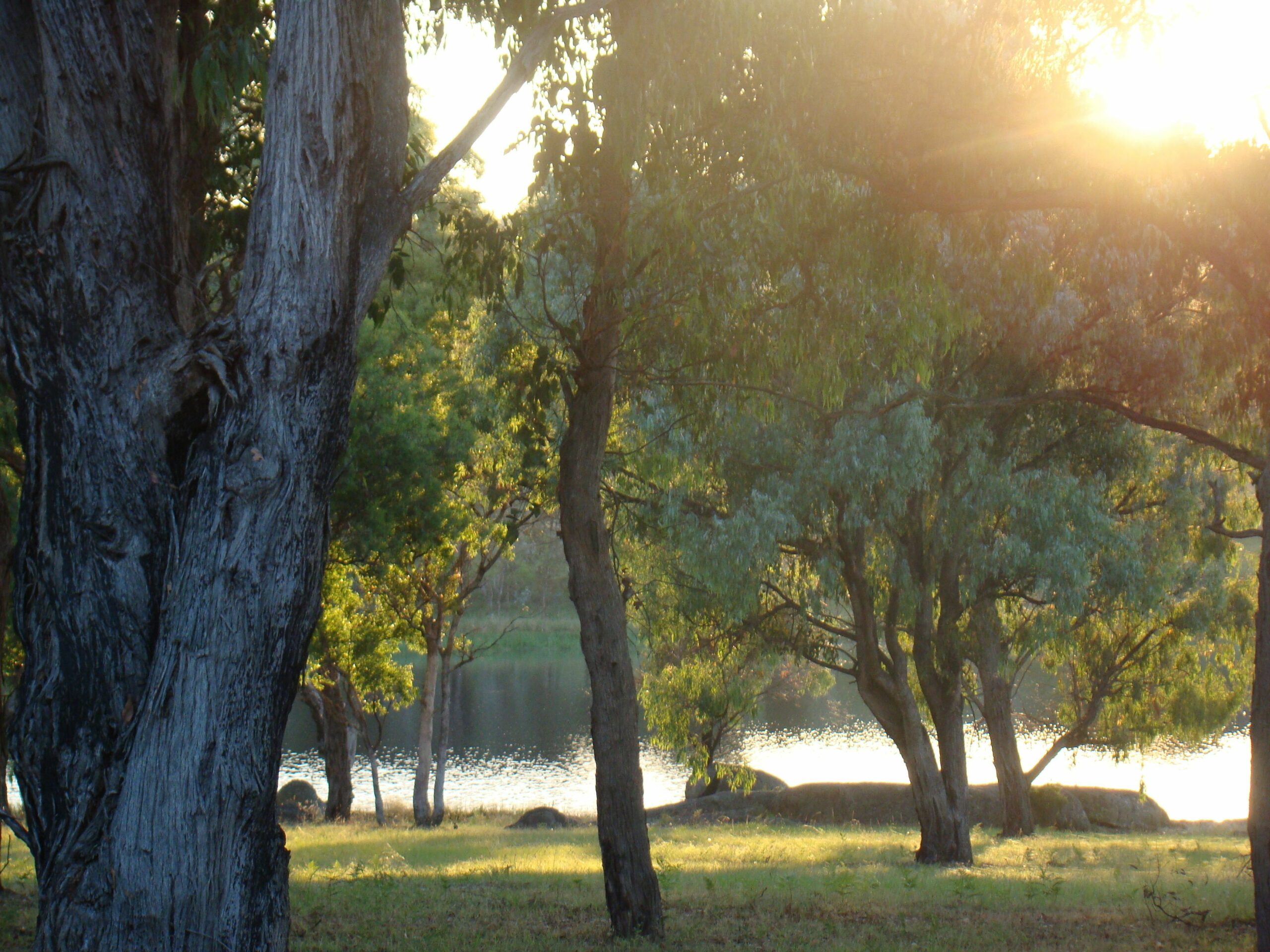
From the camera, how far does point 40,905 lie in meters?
3.68

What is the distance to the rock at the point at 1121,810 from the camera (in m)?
22.5

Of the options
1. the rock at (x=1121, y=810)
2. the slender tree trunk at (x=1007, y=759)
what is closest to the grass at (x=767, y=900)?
the slender tree trunk at (x=1007, y=759)

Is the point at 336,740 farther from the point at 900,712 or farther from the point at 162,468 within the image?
the point at 162,468

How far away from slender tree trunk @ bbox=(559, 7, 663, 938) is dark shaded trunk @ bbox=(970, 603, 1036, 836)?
33.5ft

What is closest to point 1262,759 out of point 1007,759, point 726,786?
point 1007,759

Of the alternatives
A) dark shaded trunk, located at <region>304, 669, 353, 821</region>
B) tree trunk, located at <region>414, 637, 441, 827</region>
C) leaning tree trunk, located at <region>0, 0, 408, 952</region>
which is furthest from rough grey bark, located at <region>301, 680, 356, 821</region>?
leaning tree trunk, located at <region>0, 0, 408, 952</region>

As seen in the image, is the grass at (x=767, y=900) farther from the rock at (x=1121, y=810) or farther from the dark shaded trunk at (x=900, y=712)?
the rock at (x=1121, y=810)

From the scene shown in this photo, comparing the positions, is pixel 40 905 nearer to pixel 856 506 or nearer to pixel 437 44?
pixel 437 44

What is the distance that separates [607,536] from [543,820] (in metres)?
13.9

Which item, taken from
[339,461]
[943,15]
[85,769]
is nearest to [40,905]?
[85,769]

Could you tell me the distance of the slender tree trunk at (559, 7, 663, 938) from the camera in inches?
277

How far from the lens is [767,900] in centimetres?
866

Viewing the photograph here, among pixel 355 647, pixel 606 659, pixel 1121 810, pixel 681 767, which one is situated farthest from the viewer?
pixel 681 767

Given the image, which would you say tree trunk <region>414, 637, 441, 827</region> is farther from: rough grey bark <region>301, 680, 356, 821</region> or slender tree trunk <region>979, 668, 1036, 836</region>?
slender tree trunk <region>979, 668, 1036, 836</region>
